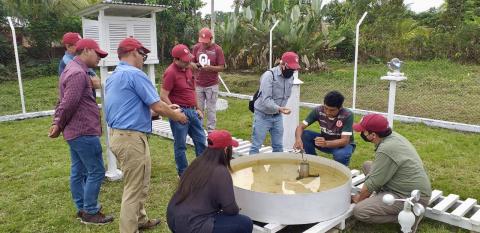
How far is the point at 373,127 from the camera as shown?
3.40 metres

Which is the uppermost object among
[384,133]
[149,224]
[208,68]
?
[208,68]

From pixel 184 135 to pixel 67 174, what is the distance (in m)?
1.68

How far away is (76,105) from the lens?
3.46 metres

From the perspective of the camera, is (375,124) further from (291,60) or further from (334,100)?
(291,60)

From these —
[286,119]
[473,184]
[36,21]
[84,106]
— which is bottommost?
[473,184]

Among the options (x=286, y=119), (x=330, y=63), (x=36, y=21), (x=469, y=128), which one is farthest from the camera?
(x=330, y=63)

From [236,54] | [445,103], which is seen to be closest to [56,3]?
[236,54]

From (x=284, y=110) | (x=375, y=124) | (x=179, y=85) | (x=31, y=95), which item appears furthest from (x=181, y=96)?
(x=31, y=95)

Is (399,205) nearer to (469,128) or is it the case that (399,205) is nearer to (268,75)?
(268,75)

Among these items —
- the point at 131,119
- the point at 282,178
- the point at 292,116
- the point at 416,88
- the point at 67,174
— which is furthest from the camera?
the point at 416,88

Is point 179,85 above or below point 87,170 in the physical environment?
above

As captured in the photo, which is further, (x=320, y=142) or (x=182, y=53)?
(x=320, y=142)

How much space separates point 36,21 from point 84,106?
1106cm

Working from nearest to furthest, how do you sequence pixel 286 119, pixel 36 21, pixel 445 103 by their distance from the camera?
1. pixel 286 119
2. pixel 445 103
3. pixel 36 21
